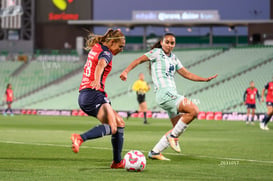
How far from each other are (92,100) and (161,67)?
2.58 m

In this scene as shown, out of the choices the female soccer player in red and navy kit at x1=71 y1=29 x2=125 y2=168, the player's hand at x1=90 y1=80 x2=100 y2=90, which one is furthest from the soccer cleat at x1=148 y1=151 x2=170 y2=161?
the player's hand at x1=90 y1=80 x2=100 y2=90

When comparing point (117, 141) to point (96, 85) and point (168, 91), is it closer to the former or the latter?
point (96, 85)

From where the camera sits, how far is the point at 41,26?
6388 centimetres

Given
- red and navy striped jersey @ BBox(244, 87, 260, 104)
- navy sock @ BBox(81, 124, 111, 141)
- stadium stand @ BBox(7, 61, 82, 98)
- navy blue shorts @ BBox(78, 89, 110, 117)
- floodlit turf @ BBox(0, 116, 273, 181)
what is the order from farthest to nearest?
stadium stand @ BBox(7, 61, 82, 98) < red and navy striped jersey @ BBox(244, 87, 260, 104) < navy blue shorts @ BBox(78, 89, 110, 117) < navy sock @ BBox(81, 124, 111, 141) < floodlit turf @ BBox(0, 116, 273, 181)

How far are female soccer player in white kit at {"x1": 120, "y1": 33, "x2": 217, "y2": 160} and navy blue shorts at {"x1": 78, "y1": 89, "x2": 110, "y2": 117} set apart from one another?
1.90 m

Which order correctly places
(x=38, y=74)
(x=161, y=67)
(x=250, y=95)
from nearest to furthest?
(x=161, y=67) < (x=250, y=95) < (x=38, y=74)

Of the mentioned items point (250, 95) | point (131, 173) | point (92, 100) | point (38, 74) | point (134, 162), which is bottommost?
point (38, 74)

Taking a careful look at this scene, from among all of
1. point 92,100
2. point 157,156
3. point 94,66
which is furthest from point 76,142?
point 157,156

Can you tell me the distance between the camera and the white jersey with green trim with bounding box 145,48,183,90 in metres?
12.6

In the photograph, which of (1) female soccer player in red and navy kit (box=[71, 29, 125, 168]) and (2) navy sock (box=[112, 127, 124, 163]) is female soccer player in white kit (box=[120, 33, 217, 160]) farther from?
(2) navy sock (box=[112, 127, 124, 163])

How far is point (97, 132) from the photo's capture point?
1028 cm

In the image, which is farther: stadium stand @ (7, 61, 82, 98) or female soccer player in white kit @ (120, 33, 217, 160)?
stadium stand @ (7, 61, 82, 98)

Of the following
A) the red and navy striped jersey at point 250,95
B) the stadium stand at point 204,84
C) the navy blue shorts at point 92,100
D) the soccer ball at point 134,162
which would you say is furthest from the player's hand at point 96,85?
the stadium stand at point 204,84

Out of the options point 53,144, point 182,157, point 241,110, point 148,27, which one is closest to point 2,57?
point 148,27
